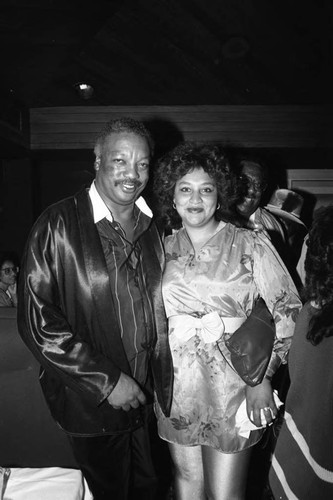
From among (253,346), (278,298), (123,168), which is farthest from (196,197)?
(253,346)

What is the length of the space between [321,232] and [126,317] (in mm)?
745

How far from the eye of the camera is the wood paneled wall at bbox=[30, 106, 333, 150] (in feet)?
15.7

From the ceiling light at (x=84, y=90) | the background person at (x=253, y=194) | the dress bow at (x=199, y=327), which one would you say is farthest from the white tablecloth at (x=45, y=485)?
the ceiling light at (x=84, y=90)

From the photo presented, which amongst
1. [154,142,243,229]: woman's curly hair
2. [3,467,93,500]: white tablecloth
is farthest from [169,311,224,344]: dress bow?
[3,467,93,500]: white tablecloth

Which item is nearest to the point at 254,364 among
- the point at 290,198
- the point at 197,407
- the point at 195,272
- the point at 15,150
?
the point at 197,407

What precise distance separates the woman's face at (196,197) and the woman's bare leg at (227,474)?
82 cm

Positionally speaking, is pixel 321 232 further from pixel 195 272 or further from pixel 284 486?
pixel 284 486

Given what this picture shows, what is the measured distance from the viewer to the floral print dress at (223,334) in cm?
160

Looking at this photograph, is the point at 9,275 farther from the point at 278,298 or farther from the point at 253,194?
the point at 278,298

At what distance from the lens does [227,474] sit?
1.61 metres

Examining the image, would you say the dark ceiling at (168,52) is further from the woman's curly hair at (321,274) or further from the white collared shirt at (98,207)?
the woman's curly hair at (321,274)

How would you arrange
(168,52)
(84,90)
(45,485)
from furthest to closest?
(84,90), (168,52), (45,485)

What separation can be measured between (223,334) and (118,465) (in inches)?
27.3

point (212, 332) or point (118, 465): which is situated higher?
point (212, 332)
